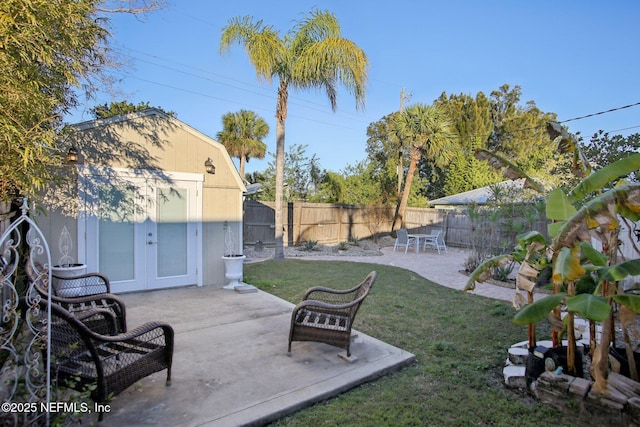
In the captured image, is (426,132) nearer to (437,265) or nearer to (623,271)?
(437,265)

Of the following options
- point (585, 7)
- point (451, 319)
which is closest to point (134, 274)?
point (451, 319)

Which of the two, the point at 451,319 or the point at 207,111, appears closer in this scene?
the point at 451,319

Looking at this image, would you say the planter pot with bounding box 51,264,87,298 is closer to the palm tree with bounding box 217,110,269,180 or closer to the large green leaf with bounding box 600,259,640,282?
the large green leaf with bounding box 600,259,640,282

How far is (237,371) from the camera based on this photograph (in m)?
3.24

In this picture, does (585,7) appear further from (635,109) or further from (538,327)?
(538,327)

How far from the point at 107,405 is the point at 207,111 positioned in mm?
15067

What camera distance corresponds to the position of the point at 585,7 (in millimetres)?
8289

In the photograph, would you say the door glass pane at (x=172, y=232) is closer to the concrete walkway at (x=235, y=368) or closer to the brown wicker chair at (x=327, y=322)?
the concrete walkway at (x=235, y=368)

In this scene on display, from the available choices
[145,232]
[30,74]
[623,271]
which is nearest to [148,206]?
[145,232]

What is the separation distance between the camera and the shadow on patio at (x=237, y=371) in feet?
8.42

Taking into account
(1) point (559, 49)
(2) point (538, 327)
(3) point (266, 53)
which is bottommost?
(2) point (538, 327)

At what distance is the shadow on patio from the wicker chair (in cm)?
19

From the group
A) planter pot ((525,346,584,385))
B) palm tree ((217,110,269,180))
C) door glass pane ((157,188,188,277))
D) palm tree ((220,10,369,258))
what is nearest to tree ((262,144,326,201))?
palm tree ((217,110,269,180))

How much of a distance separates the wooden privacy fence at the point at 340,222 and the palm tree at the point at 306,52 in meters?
5.40
